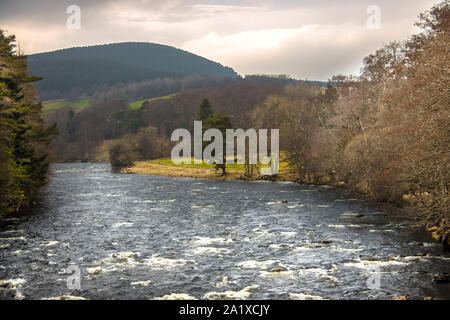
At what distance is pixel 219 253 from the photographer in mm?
25984

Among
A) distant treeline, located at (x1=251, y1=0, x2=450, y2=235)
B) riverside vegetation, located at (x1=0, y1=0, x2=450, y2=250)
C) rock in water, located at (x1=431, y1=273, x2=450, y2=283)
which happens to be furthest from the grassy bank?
rock in water, located at (x1=431, y1=273, x2=450, y2=283)

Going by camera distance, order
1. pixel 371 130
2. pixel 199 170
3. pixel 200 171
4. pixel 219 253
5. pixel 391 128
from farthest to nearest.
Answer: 1. pixel 199 170
2. pixel 200 171
3. pixel 371 130
4. pixel 391 128
5. pixel 219 253

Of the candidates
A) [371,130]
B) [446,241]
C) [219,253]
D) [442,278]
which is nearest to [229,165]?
[371,130]

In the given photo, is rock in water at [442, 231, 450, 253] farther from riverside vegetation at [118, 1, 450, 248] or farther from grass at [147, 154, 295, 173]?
grass at [147, 154, 295, 173]

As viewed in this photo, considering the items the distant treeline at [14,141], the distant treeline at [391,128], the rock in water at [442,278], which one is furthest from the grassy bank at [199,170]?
the rock in water at [442,278]

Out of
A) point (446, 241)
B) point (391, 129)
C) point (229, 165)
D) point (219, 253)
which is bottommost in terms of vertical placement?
point (219, 253)

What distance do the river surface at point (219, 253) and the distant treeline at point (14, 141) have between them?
2.52 meters

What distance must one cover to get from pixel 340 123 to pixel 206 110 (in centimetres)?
5957

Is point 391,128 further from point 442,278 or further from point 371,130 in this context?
point 371,130

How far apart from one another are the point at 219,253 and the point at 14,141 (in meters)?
24.9

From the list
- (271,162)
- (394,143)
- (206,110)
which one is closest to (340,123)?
(271,162)

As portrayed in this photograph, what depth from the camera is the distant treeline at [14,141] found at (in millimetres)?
33344

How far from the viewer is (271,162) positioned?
254 feet

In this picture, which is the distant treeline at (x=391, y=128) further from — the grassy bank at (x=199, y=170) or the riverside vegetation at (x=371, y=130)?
the grassy bank at (x=199, y=170)
